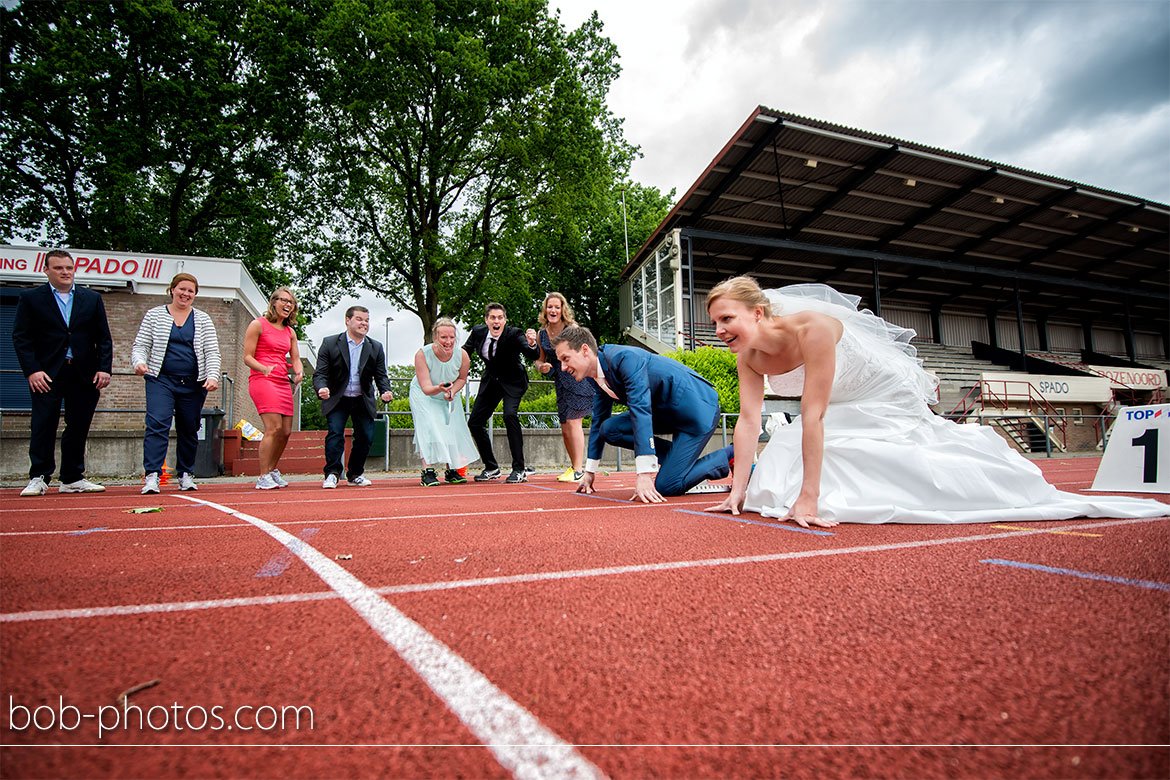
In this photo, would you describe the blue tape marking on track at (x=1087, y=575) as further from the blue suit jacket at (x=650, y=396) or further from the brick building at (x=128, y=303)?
the brick building at (x=128, y=303)

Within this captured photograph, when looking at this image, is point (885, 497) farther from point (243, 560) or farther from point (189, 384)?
point (189, 384)

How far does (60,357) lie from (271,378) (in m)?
1.70

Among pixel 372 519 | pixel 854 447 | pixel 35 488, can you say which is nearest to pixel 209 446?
pixel 35 488

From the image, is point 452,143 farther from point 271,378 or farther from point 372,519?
point 372,519

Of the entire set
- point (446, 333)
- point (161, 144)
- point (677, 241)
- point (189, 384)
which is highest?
point (161, 144)

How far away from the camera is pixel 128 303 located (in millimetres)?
13117

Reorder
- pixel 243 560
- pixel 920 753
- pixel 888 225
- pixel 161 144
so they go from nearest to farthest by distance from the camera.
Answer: pixel 920 753, pixel 243 560, pixel 161 144, pixel 888 225

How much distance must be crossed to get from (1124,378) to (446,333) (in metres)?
34.2

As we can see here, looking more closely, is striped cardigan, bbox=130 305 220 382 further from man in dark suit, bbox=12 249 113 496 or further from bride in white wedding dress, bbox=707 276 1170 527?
bride in white wedding dress, bbox=707 276 1170 527

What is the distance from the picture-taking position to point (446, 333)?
634 cm

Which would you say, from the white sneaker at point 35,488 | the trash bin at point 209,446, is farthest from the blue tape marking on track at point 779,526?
the trash bin at point 209,446

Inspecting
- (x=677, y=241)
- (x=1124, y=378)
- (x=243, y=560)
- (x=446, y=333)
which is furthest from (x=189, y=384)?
(x=1124, y=378)

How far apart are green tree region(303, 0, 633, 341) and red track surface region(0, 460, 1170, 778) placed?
1842 cm

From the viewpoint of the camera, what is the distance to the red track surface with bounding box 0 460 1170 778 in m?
0.82
